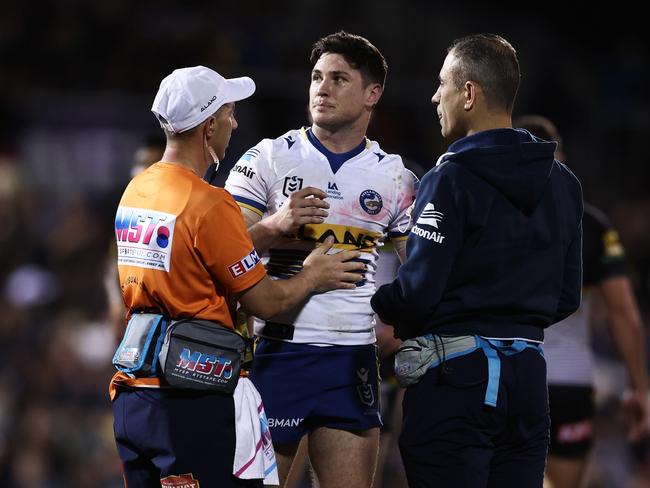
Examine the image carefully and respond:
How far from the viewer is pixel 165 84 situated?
396 centimetres

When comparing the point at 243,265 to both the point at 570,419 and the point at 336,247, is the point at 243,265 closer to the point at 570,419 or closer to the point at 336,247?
the point at 336,247

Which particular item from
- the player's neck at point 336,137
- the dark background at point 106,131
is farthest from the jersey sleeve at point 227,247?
the dark background at point 106,131

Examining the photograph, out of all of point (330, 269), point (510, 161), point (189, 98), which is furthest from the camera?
point (330, 269)

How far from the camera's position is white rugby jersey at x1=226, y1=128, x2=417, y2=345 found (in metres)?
4.32

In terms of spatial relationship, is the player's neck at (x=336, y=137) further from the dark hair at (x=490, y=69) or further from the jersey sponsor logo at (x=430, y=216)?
the jersey sponsor logo at (x=430, y=216)

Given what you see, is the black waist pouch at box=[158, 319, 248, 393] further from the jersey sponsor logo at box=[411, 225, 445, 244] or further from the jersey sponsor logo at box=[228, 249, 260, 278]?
the jersey sponsor logo at box=[411, 225, 445, 244]

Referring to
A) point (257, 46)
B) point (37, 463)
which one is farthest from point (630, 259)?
point (37, 463)

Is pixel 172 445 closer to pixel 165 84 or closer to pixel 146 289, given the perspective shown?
pixel 146 289

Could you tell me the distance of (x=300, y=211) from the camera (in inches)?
159

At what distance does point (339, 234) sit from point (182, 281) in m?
0.82

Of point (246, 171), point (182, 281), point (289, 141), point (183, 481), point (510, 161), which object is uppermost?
point (510, 161)

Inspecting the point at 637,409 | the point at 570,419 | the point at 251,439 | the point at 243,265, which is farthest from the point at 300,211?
the point at 637,409

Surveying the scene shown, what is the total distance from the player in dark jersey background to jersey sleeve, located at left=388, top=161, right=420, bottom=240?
1.38 meters

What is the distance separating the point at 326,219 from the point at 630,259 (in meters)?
7.34
